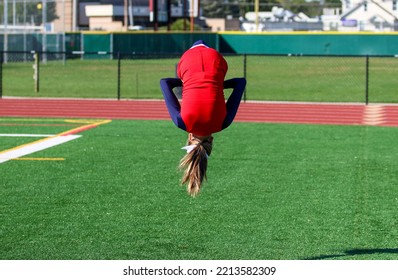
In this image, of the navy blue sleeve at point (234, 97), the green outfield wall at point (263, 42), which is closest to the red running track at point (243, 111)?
the navy blue sleeve at point (234, 97)

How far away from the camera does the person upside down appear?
22.4ft

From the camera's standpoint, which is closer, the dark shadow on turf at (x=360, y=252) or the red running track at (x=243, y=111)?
the dark shadow on turf at (x=360, y=252)

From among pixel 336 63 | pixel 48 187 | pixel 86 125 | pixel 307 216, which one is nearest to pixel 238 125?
pixel 86 125

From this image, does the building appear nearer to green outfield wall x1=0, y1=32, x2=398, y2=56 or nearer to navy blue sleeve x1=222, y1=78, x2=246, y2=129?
green outfield wall x1=0, y1=32, x2=398, y2=56

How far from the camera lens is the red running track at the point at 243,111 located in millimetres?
23328

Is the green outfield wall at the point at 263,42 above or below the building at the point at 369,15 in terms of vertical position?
below

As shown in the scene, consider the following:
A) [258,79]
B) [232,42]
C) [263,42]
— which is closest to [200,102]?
[258,79]

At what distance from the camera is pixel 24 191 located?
39.3 feet

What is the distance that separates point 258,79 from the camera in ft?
127

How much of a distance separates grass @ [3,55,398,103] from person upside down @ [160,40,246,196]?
22.6 meters

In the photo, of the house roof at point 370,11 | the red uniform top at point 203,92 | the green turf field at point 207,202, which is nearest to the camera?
the red uniform top at point 203,92

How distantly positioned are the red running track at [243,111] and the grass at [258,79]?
2.74 metres

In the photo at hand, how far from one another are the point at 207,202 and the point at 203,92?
15.4 feet

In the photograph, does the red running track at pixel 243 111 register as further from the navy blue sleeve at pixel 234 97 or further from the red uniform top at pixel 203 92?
the red uniform top at pixel 203 92
